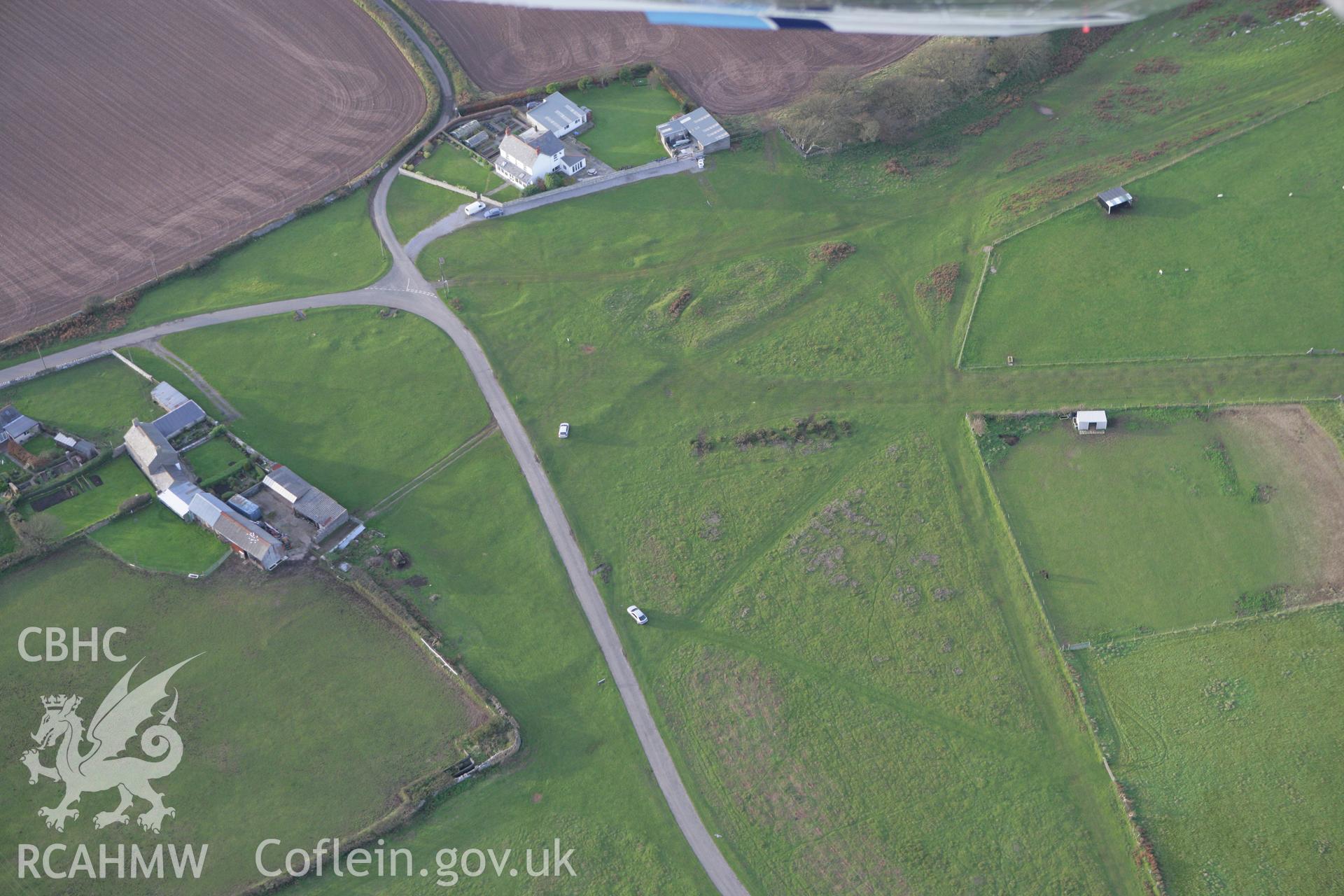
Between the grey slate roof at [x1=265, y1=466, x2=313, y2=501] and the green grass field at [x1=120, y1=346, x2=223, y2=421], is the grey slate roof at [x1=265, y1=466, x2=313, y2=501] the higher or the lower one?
the lower one

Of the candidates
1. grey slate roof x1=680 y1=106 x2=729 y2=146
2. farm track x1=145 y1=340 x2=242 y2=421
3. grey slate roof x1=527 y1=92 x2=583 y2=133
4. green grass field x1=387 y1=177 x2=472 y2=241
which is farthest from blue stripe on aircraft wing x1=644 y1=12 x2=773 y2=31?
farm track x1=145 y1=340 x2=242 y2=421

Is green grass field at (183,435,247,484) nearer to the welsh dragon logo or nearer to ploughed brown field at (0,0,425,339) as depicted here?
the welsh dragon logo

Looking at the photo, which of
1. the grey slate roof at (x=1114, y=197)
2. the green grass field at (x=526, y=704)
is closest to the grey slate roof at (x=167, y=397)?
the green grass field at (x=526, y=704)

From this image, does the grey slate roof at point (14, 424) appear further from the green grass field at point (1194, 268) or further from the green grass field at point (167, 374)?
the green grass field at point (1194, 268)

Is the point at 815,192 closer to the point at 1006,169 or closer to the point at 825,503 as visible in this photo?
the point at 1006,169

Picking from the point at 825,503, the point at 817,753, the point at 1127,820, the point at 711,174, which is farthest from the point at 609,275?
the point at 1127,820

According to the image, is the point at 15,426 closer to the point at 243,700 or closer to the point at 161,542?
the point at 161,542
